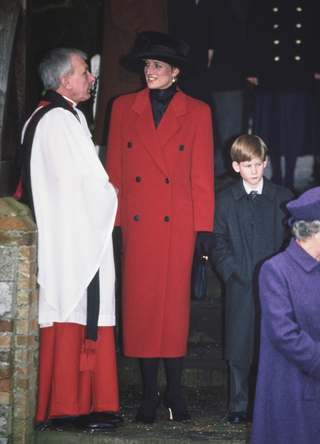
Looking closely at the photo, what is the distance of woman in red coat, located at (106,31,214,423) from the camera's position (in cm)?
340

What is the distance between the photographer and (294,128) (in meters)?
4.94

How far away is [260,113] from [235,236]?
6.28ft

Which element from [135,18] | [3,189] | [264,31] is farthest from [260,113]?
[3,189]

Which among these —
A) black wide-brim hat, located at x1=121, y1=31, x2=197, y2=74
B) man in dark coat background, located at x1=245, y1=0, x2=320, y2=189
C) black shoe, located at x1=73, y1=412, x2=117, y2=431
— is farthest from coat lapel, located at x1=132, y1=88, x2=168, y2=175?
man in dark coat background, located at x1=245, y1=0, x2=320, y2=189

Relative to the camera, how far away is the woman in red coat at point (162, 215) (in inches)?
134

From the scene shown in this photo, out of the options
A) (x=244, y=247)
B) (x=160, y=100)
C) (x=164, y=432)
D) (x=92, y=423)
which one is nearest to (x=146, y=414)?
(x=164, y=432)

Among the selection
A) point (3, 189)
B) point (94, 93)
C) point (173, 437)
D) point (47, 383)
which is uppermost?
point (94, 93)

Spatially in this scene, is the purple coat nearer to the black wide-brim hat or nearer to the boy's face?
the boy's face

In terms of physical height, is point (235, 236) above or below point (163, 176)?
below

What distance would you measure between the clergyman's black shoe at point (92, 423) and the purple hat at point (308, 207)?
69.2 inches

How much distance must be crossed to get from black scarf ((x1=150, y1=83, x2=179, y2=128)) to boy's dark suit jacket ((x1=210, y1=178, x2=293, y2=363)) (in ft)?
2.13

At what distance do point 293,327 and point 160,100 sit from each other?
1826mm

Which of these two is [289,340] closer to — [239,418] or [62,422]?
[239,418]

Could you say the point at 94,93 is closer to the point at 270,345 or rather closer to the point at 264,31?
the point at 264,31
